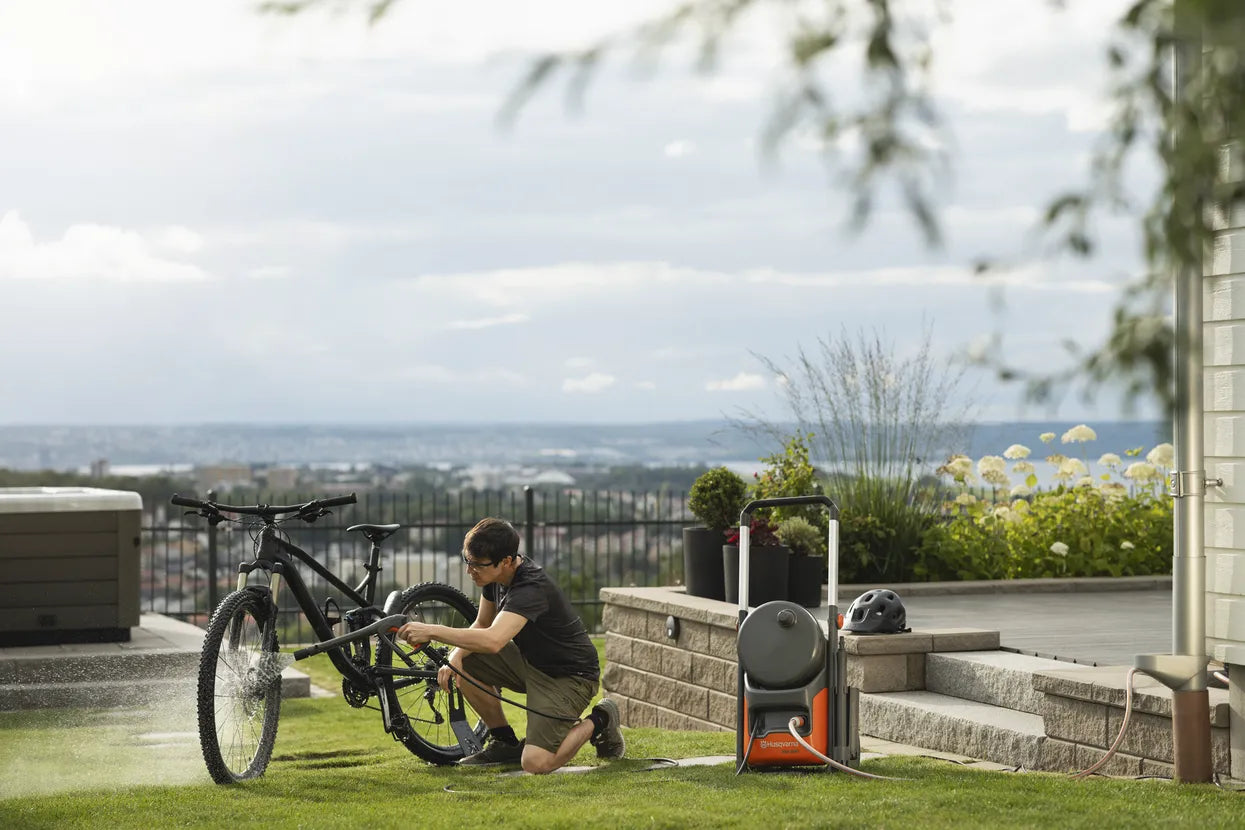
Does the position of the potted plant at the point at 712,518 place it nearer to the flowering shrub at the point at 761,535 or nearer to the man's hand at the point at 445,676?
the flowering shrub at the point at 761,535

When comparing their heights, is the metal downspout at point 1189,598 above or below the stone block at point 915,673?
above

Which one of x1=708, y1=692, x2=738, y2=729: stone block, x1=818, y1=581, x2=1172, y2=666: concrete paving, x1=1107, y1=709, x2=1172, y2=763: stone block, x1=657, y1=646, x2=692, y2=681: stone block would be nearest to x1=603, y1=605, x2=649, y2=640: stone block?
x1=657, y1=646, x2=692, y2=681: stone block

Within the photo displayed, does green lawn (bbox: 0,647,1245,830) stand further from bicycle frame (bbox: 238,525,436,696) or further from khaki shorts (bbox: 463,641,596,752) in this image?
bicycle frame (bbox: 238,525,436,696)

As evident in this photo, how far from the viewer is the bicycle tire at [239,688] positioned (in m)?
5.56

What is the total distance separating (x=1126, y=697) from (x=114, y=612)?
7.09m

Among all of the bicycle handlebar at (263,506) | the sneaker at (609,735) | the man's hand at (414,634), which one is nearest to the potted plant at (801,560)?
the sneaker at (609,735)

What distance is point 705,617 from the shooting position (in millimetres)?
7781

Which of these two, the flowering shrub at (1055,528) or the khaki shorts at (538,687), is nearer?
the khaki shorts at (538,687)

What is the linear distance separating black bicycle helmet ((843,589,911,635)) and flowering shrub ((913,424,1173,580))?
276 cm

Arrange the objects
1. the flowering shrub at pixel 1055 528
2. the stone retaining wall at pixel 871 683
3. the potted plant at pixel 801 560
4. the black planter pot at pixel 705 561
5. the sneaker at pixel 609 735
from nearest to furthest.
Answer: the stone retaining wall at pixel 871 683, the sneaker at pixel 609 735, the potted plant at pixel 801 560, the black planter pot at pixel 705 561, the flowering shrub at pixel 1055 528

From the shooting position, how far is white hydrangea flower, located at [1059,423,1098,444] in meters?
11.4

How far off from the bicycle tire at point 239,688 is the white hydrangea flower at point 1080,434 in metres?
7.26

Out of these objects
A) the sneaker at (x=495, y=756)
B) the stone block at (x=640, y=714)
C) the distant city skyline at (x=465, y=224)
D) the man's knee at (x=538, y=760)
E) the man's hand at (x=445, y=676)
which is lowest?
the stone block at (x=640, y=714)

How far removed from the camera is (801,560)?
25.9 feet
